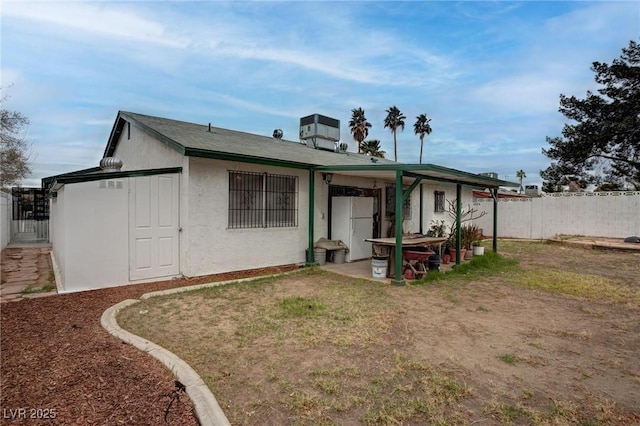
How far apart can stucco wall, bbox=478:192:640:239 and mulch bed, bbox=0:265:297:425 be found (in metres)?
18.6

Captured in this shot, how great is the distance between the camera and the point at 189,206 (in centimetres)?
720

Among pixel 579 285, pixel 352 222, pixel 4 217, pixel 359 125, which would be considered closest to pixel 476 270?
pixel 579 285

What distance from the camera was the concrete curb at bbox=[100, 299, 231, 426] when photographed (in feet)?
8.56

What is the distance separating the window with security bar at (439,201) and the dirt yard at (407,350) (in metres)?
8.45

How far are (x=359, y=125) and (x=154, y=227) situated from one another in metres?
34.9

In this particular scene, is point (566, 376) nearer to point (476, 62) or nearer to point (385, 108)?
point (476, 62)

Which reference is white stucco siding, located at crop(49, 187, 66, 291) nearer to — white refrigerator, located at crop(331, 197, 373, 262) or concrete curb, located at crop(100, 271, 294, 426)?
concrete curb, located at crop(100, 271, 294, 426)

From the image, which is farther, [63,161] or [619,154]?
[619,154]

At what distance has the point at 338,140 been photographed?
15.0m

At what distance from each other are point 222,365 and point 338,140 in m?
12.5

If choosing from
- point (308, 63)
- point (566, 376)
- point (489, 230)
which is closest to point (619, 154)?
point (489, 230)

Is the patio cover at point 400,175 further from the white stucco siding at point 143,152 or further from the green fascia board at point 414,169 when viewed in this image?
the white stucco siding at point 143,152

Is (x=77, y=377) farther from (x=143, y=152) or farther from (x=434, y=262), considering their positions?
(x=434, y=262)

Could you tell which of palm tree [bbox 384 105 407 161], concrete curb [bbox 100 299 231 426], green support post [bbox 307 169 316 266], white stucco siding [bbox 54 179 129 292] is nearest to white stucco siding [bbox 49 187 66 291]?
white stucco siding [bbox 54 179 129 292]
